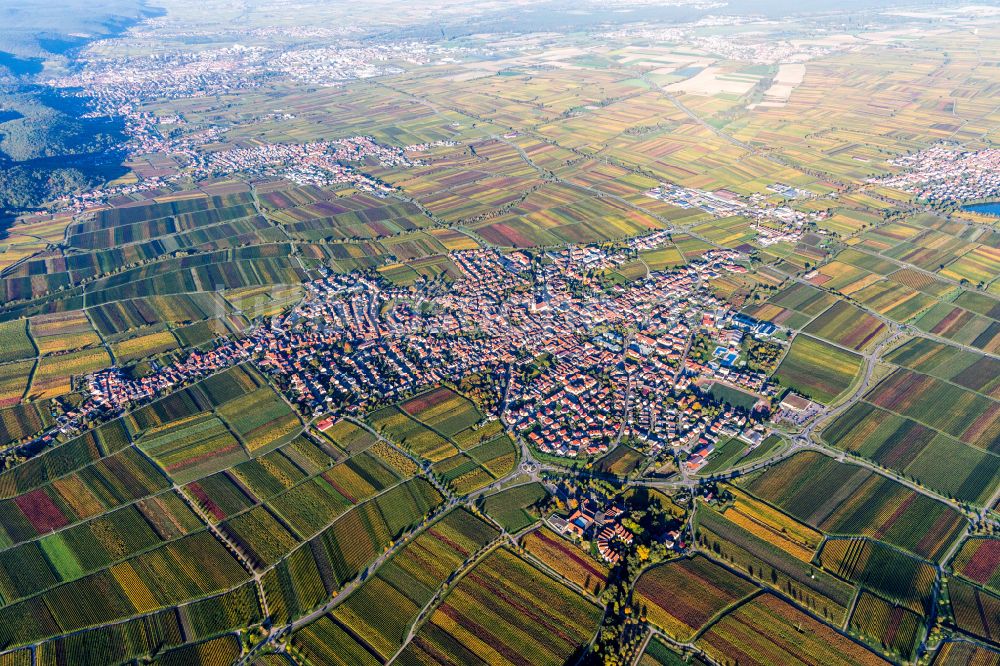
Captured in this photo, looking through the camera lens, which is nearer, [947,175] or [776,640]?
[776,640]

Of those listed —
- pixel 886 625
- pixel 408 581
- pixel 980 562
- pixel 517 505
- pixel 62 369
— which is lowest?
pixel 62 369

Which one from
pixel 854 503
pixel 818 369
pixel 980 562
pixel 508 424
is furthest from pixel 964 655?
pixel 508 424

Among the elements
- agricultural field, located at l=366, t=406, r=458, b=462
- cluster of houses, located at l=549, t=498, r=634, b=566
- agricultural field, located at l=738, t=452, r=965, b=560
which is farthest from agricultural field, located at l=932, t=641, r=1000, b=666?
agricultural field, located at l=366, t=406, r=458, b=462

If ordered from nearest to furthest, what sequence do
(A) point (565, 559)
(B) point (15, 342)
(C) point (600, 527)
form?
(A) point (565, 559), (C) point (600, 527), (B) point (15, 342)

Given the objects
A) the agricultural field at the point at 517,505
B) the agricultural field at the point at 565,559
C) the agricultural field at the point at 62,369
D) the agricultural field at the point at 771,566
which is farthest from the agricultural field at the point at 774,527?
the agricultural field at the point at 62,369

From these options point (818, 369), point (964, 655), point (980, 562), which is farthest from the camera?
point (818, 369)

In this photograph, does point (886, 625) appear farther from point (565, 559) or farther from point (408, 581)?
point (408, 581)

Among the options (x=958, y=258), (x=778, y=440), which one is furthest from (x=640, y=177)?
(x=778, y=440)
